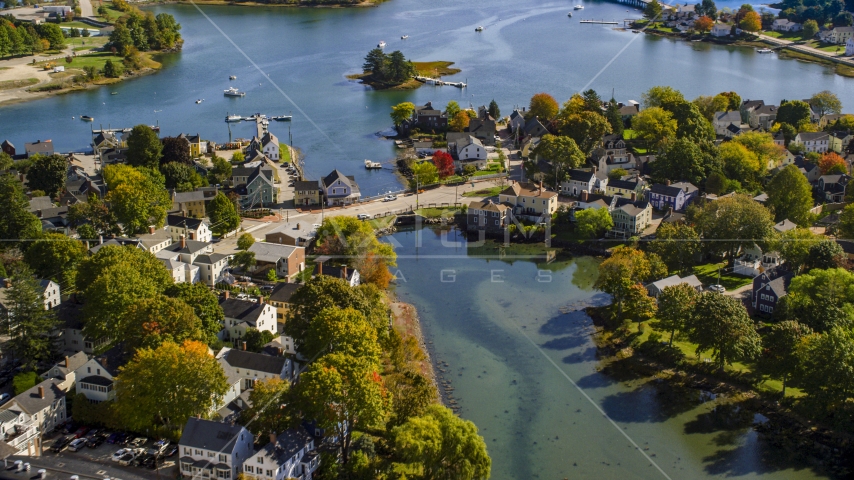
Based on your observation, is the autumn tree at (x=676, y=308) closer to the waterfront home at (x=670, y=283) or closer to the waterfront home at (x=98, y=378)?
the waterfront home at (x=670, y=283)

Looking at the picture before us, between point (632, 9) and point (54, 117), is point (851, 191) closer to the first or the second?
point (54, 117)

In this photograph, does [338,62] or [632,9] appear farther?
[632,9]

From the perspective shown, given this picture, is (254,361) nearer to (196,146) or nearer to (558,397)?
(558,397)

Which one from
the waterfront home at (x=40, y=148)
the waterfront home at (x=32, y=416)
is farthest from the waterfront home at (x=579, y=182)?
the waterfront home at (x=40, y=148)

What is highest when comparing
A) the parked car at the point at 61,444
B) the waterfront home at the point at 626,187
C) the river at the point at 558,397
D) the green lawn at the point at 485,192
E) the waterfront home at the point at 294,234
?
the parked car at the point at 61,444

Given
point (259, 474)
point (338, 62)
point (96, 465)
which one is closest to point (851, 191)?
point (259, 474)

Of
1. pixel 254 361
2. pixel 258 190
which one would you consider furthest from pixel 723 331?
pixel 258 190
